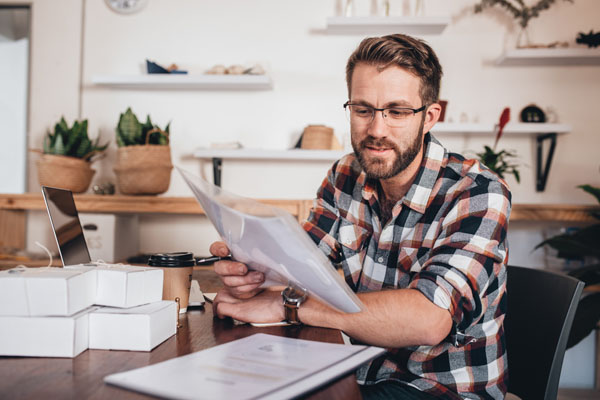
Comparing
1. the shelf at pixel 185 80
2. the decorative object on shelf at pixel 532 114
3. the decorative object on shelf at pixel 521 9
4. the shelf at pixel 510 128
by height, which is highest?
the decorative object on shelf at pixel 521 9

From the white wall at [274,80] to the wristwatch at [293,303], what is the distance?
6.55ft

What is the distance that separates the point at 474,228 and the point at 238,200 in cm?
57

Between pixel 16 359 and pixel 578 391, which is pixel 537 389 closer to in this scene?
pixel 16 359

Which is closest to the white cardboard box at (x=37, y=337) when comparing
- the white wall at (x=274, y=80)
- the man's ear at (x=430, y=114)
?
the man's ear at (x=430, y=114)

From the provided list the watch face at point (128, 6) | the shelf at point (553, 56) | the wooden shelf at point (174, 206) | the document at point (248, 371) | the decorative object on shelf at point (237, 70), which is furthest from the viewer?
the watch face at point (128, 6)

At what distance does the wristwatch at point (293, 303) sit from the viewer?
0.91 metres

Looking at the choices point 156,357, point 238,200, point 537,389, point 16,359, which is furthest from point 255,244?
point 537,389

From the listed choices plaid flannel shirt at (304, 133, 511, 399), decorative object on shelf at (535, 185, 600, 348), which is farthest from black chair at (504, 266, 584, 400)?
decorative object on shelf at (535, 185, 600, 348)

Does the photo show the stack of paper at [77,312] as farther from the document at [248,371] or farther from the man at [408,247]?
the man at [408,247]

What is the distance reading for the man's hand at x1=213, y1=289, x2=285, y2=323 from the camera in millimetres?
904

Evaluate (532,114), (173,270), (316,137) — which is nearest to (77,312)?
(173,270)

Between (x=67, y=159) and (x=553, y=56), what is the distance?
2.68 m

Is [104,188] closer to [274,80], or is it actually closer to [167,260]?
[274,80]

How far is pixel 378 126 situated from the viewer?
125 cm
